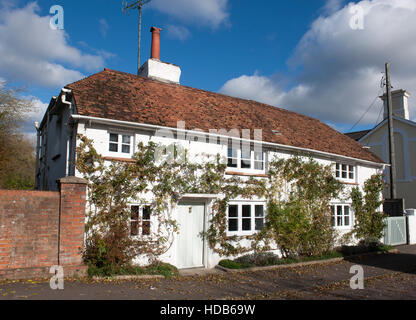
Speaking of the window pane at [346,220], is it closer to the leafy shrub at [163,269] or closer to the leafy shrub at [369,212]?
the leafy shrub at [369,212]

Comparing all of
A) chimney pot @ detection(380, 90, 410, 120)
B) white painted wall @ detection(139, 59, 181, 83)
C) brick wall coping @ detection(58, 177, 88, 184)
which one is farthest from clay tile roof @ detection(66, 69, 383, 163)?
chimney pot @ detection(380, 90, 410, 120)

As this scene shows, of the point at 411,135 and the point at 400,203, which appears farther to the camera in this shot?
the point at 411,135

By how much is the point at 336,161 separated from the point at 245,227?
6442mm

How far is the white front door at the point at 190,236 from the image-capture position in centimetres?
1057

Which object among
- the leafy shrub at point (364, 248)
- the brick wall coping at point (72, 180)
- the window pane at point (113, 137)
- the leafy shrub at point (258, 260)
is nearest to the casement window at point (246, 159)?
the leafy shrub at point (258, 260)

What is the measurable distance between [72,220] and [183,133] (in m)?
4.42

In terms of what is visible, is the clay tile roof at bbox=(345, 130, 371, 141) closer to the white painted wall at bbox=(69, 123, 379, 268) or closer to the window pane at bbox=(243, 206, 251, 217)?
the white painted wall at bbox=(69, 123, 379, 268)

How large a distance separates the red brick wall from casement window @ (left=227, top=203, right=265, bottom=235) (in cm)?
526

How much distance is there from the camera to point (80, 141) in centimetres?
926

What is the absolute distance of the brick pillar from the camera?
8305 mm

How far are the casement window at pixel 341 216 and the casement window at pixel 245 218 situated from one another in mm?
4478

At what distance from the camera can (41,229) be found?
808 cm
